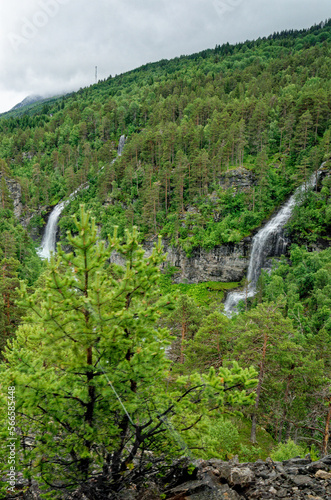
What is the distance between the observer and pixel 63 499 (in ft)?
21.0

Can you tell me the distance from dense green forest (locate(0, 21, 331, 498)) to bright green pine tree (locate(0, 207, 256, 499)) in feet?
0.13

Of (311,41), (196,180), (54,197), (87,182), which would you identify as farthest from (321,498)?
(311,41)

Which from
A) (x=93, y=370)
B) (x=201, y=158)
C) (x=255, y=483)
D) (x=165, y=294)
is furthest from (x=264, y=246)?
(x=93, y=370)

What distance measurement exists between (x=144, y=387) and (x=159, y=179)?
6022cm

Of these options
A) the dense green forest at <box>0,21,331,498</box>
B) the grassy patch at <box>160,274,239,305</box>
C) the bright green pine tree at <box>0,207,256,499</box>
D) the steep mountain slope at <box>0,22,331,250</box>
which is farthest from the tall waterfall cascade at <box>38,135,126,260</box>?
the bright green pine tree at <box>0,207,256,499</box>

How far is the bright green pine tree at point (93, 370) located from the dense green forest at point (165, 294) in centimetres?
4

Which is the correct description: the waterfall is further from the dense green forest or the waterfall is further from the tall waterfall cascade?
the tall waterfall cascade

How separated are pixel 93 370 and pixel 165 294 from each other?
79.3 feet

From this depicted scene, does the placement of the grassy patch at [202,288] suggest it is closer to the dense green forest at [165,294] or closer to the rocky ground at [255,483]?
the dense green forest at [165,294]

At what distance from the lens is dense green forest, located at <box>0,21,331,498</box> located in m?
5.70

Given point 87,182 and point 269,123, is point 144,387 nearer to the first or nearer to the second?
point 269,123

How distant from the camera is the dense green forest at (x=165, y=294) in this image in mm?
5703

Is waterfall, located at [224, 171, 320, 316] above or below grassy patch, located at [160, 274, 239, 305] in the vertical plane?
above

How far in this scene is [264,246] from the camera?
4606 cm
